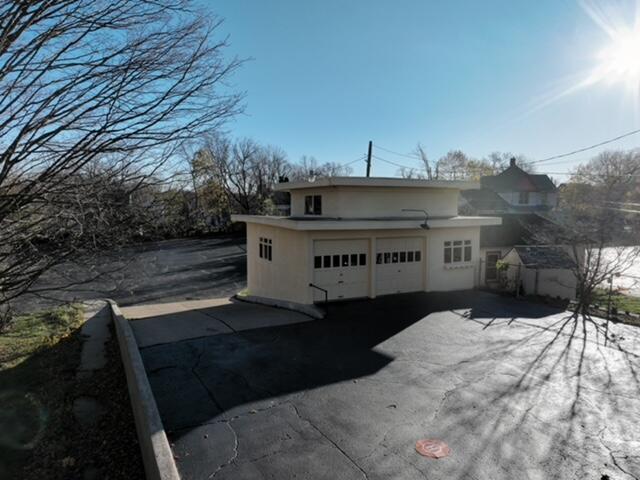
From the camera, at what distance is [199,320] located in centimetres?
1232

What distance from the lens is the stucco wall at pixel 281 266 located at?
44.8 feet

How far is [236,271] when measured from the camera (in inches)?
1112

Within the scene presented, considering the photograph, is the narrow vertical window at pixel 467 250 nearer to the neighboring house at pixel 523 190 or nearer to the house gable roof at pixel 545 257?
the house gable roof at pixel 545 257

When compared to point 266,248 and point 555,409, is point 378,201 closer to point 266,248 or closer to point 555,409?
point 266,248

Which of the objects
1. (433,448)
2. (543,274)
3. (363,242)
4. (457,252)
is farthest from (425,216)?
(433,448)

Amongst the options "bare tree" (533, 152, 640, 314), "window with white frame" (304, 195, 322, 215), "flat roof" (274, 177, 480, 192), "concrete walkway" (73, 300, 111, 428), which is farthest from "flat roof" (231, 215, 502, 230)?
"concrete walkway" (73, 300, 111, 428)

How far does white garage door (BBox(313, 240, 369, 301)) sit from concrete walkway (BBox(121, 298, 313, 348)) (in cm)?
174

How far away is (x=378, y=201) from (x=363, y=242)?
2095mm

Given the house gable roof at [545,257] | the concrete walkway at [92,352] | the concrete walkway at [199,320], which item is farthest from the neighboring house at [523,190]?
the concrete walkway at [92,352]

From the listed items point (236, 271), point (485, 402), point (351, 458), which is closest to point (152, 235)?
point (351, 458)

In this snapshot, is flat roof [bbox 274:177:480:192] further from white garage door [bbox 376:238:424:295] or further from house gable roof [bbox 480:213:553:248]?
house gable roof [bbox 480:213:553:248]

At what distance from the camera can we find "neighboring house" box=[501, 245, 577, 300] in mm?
16078

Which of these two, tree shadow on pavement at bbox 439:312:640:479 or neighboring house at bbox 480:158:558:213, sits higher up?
neighboring house at bbox 480:158:558:213

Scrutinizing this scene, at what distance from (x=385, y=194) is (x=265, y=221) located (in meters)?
4.87
